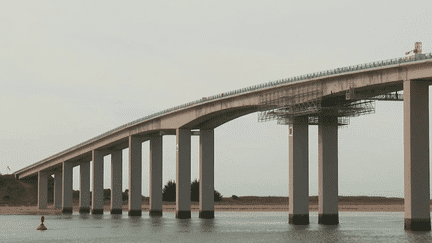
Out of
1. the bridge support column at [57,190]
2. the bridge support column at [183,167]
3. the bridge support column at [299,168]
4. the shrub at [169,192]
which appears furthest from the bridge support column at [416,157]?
the bridge support column at [57,190]

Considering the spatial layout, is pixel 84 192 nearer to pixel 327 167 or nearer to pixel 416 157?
pixel 327 167

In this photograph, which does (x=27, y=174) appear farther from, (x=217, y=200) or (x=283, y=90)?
(x=283, y=90)

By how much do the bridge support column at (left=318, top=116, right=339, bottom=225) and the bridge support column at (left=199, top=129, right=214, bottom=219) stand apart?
65.4ft

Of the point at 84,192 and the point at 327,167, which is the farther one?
the point at 84,192

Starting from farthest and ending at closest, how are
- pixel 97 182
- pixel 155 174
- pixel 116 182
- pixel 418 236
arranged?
pixel 97 182 → pixel 116 182 → pixel 155 174 → pixel 418 236

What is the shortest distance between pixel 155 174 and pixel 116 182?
15744mm

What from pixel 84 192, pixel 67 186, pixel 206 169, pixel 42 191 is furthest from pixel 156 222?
pixel 42 191

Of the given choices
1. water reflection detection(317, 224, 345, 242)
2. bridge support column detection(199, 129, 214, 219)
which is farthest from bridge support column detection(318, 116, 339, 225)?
bridge support column detection(199, 129, 214, 219)

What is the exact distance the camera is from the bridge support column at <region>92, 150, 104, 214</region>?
115688 mm

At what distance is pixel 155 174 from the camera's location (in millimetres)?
97562

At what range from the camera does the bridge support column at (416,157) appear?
171 ft

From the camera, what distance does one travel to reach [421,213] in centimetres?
5234

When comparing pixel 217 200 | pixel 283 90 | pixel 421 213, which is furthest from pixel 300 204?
pixel 217 200

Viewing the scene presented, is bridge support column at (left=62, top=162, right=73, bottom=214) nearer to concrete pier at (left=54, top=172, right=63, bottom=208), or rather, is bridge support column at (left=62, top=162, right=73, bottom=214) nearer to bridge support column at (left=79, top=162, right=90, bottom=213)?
bridge support column at (left=79, top=162, right=90, bottom=213)
